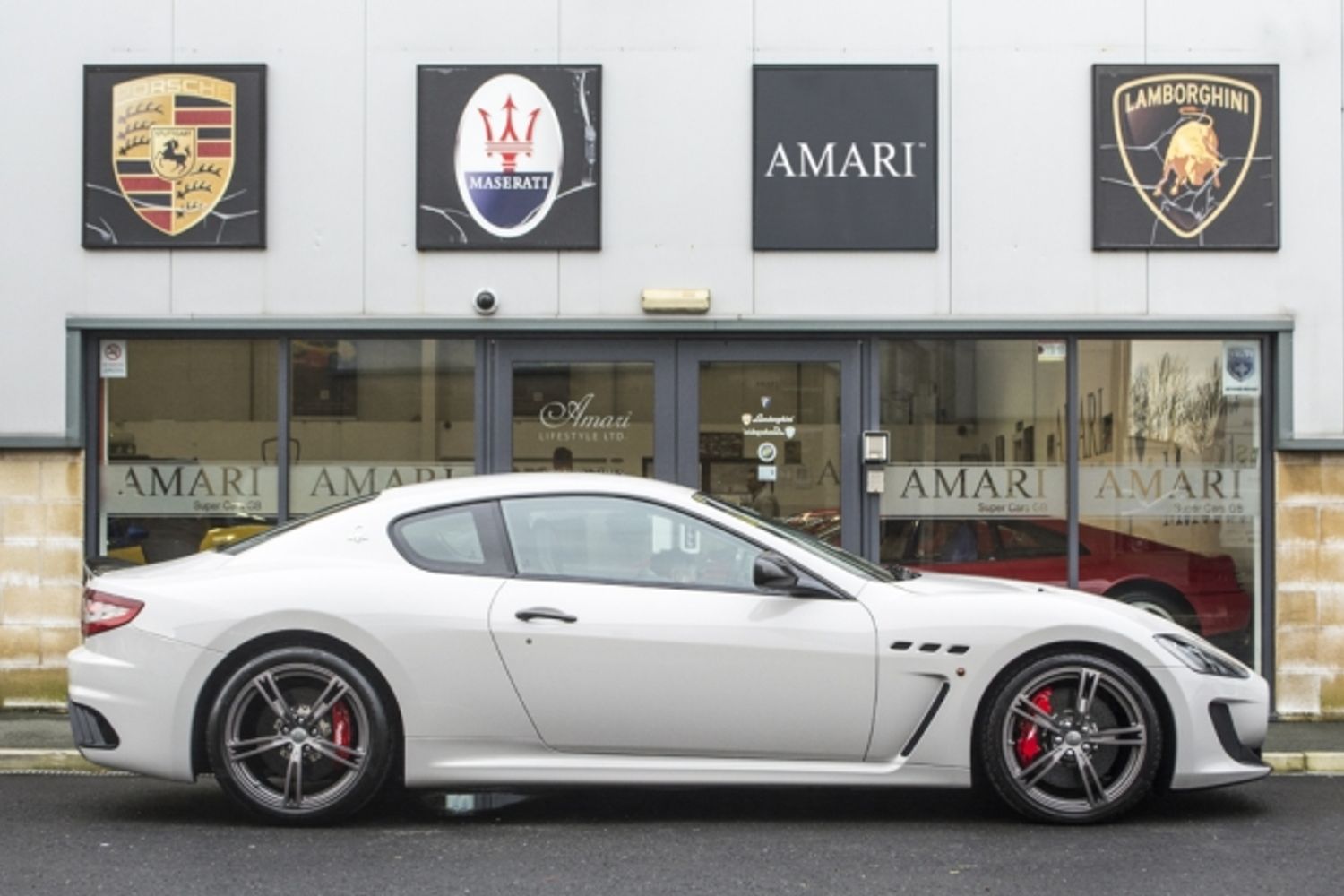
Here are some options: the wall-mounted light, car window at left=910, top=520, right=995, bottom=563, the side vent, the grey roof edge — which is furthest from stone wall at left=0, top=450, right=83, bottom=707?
the side vent

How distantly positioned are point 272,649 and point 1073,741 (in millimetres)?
3162

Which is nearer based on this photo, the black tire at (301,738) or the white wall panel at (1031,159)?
the black tire at (301,738)

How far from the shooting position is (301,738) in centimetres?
677

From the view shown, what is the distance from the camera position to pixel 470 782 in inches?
268

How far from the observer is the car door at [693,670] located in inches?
265

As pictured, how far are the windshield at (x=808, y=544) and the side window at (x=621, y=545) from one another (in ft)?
0.69

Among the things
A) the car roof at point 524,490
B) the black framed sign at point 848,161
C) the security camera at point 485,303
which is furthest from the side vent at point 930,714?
the security camera at point 485,303

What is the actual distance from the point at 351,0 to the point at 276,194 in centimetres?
131

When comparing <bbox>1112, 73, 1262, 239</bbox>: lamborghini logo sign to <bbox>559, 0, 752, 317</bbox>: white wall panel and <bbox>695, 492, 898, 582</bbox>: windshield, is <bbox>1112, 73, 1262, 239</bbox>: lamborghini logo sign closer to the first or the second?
<bbox>559, 0, 752, 317</bbox>: white wall panel

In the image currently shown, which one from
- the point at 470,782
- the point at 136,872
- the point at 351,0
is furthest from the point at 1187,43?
the point at 136,872

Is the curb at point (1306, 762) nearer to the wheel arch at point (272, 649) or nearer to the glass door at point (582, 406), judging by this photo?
the glass door at point (582, 406)

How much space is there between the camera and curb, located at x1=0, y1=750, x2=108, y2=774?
28.4ft

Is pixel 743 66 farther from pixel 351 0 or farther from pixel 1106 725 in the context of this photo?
pixel 1106 725

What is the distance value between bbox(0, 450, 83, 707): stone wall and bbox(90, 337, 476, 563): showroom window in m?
0.23
